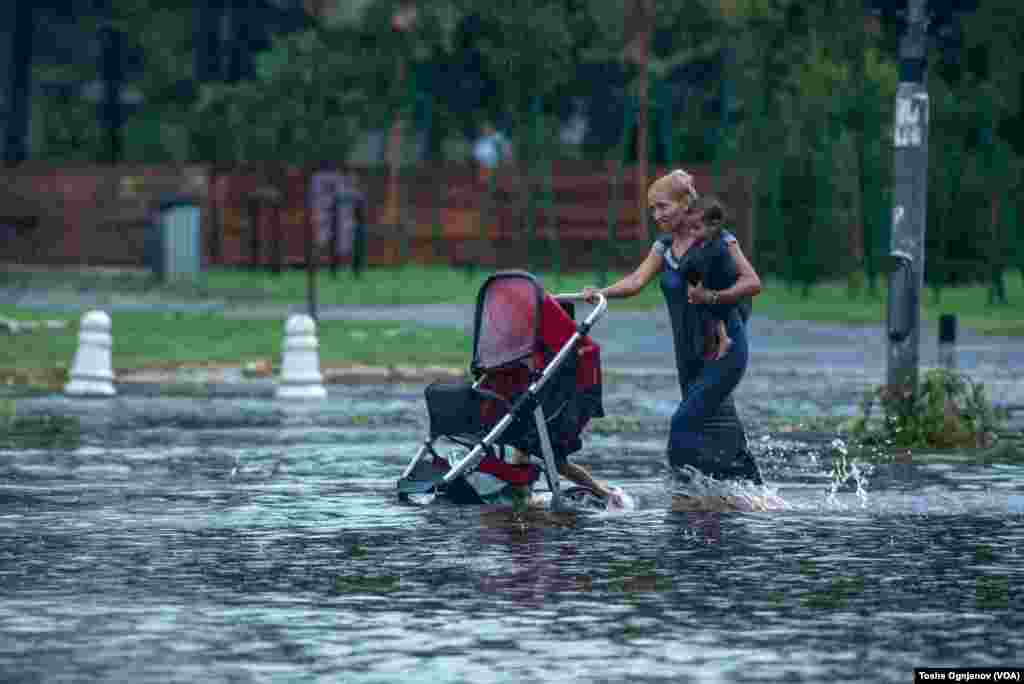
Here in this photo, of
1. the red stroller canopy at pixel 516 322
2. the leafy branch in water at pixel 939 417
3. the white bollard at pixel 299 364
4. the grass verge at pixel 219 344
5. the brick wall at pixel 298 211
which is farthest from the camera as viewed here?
the brick wall at pixel 298 211

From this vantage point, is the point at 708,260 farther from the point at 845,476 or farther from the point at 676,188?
the point at 845,476

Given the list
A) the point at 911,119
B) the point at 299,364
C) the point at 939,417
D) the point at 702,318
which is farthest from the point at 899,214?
the point at 299,364

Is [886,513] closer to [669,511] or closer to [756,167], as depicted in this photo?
[669,511]

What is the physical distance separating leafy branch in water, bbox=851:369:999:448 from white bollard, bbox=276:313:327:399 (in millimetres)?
6070

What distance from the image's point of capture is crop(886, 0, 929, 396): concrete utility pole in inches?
727

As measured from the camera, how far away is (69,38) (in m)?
72.6

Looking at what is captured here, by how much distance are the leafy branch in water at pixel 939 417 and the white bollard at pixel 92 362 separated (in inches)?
289

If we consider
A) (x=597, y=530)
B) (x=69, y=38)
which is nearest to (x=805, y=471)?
(x=597, y=530)

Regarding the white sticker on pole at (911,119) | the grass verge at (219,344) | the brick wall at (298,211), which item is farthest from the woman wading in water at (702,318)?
the brick wall at (298,211)

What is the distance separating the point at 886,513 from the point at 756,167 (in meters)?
30.5

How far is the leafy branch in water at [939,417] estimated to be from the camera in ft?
60.3

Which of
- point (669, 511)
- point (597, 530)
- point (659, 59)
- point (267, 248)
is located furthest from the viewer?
point (659, 59)

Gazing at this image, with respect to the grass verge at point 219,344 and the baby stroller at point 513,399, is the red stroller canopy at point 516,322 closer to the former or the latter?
the baby stroller at point 513,399

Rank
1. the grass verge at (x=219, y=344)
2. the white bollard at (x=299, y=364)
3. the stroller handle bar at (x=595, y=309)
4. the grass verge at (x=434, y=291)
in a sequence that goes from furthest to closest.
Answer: the grass verge at (x=434, y=291)
the grass verge at (x=219, y=344)
the white bollard at (x=299, y=364)
the stroller handle bar at (x=595, y=309)
